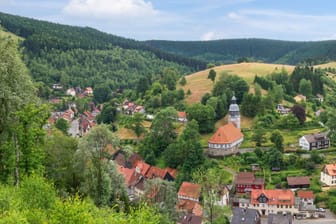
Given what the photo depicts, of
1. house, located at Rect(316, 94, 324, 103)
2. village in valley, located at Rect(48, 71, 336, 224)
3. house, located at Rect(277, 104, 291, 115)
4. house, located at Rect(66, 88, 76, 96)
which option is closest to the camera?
village in valley, located at Rect(48, 71, 336, 224)

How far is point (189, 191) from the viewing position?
56.2 metres

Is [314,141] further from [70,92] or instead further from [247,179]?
[70,92]

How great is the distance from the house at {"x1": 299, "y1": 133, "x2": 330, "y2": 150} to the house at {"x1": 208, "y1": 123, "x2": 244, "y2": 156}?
10.1 m

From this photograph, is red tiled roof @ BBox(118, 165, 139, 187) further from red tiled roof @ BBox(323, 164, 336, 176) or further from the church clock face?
red tiled roof @ BBox(323, 164, 336, 176)

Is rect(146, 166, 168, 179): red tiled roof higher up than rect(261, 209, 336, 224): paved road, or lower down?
higher up

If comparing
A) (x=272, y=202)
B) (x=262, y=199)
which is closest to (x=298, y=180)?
(x=272, y=202)

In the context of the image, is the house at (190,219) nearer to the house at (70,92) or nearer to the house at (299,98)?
the house at (299,98)

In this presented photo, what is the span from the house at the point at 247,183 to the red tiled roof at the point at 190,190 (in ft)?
20.7


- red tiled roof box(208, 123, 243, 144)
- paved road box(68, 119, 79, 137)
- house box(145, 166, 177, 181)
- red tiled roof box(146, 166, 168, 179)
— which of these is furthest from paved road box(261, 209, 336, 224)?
paved road box(68, 119, 79, 137)

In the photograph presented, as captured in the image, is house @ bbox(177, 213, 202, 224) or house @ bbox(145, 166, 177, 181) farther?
house @ bbox(145, 166, 177, 181)

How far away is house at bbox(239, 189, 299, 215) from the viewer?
178 ft

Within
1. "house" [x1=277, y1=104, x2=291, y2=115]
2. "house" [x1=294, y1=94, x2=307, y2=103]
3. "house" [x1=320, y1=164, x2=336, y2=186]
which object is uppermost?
"house" [x1=294, y1=94, x2=307, y2=103]

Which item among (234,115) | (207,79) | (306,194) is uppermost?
(207,79)

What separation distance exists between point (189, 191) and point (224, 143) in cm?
1534
